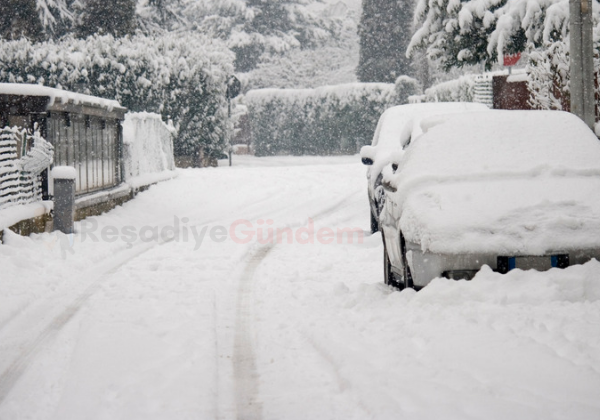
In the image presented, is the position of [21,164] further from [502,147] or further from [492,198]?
[492,198]

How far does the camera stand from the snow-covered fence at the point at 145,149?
18.6 meters

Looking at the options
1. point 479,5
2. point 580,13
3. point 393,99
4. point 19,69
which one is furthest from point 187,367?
point 393,99

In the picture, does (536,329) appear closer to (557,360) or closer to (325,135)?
(557,360)

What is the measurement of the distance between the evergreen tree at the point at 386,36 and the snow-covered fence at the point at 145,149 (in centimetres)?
2600

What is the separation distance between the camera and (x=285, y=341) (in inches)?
251

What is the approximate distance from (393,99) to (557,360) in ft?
111

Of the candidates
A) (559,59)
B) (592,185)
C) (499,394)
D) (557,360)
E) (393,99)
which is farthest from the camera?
(393,99)

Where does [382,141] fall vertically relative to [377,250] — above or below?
above

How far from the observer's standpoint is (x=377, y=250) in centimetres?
1123

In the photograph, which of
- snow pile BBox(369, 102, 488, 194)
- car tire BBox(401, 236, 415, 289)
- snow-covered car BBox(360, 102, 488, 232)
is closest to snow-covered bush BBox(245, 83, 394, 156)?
snow pile BBox(369, 102, 488, 194)

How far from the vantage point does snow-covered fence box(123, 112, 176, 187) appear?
60.9 ft

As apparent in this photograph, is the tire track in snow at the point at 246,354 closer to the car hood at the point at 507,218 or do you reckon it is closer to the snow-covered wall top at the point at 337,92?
the car hood at the point at 507,218

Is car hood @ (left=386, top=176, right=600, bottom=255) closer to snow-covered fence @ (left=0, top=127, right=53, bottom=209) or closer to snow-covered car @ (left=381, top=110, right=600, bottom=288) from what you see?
snow-covered car @ (left=381, top=110, right=600, bottom=288)

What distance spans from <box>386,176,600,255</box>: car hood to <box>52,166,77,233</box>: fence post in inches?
271
